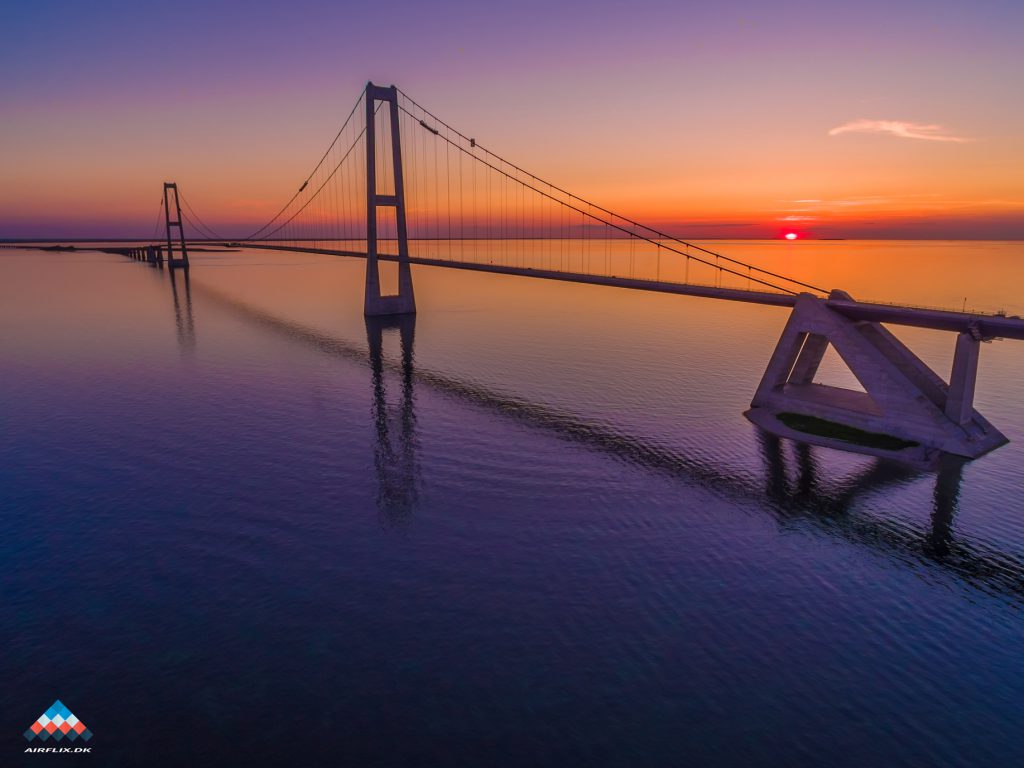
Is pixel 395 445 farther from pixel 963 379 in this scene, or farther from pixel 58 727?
pixel 963 379

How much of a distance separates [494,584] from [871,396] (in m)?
25.9

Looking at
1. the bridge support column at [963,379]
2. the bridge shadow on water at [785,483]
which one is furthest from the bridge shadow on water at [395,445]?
the bridge support column at [963,379]

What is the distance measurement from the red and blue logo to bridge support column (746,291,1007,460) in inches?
1337

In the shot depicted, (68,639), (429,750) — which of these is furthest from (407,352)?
(429,750)

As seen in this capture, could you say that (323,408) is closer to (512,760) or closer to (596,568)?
(596,568)

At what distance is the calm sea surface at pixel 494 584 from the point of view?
13914mm

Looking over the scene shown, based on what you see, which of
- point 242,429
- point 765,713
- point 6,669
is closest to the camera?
point 765,713

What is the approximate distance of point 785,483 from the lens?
2828 cm

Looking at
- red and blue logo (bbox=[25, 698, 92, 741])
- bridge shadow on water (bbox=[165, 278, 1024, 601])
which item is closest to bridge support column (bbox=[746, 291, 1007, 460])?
bridge shadow on water (bbox=[165, 278, 1024, 601])

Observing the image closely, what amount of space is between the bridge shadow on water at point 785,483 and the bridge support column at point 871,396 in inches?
61.2

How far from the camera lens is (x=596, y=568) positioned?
2059 centimetres

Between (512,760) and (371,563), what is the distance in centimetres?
943

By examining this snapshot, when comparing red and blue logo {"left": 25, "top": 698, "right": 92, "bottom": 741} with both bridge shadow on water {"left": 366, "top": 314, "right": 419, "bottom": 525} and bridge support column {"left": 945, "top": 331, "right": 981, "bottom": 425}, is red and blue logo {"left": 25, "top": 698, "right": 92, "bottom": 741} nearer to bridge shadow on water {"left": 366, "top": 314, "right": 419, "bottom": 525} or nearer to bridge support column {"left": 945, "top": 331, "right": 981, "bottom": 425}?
bridge shadow on water {"left": 366, "top": 314, "right": 419, "bottom": 525}

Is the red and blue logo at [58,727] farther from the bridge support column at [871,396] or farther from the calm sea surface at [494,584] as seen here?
the bridge support column at [871,396]
